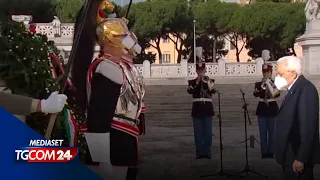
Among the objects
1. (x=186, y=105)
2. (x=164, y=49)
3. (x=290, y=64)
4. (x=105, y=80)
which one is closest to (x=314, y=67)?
(x=186, y=105)

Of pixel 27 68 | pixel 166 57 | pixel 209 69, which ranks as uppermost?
pixel 27 68

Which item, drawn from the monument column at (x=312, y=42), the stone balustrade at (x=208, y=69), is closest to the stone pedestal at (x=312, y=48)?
the monument column at (x=312, y=42)

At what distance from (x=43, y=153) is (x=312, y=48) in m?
10.3

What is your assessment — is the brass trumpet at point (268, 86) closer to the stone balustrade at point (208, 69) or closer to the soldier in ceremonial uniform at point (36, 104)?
the soldier in ceremonial uniform at point (36, 104)

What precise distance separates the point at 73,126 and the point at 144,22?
36.7 metres

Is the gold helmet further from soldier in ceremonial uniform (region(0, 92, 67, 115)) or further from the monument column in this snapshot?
the monument column

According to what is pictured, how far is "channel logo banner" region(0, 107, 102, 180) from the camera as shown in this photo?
7.93 ft

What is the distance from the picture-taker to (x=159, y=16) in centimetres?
4031

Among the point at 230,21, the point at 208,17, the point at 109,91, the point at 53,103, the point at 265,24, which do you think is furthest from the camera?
the point at 208,17

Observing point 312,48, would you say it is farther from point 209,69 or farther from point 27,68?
point 209,69

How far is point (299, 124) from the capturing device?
3.85 m

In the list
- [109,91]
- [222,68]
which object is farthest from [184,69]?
[109,91]

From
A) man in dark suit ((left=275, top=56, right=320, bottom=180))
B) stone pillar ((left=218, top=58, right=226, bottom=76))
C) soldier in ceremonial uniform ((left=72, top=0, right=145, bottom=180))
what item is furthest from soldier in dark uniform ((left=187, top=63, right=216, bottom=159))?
stone pillar ((left=218, top=58, right=226, bottom=76))

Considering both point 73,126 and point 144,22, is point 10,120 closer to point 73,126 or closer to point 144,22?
point 73,126
